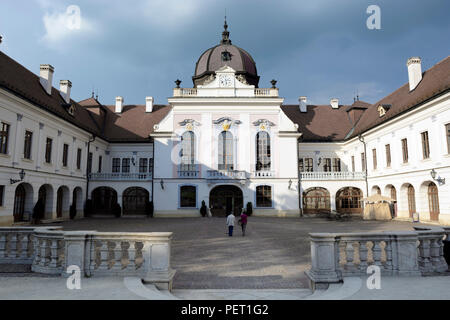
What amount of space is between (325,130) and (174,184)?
59.4 ft

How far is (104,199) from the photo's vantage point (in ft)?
99.0

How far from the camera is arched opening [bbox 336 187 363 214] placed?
1143 inches

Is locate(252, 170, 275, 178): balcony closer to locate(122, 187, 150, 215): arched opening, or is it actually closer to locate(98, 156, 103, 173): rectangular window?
locate(122, 187, 150, 215): arched opening

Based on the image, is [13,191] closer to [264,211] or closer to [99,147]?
[99,147]

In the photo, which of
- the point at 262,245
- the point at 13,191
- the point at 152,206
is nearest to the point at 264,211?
the point at 152,206

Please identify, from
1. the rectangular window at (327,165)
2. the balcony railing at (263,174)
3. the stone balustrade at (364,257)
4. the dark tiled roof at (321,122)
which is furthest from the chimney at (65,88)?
the stone balustrade at (364,257)

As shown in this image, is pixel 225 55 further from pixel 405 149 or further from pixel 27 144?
pixel 27 144

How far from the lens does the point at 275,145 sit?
1130 inches

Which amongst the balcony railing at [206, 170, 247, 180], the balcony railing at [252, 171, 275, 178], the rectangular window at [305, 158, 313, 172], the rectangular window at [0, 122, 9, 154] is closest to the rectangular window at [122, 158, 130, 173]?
the balcony railing at [206, 170, 247, 180]

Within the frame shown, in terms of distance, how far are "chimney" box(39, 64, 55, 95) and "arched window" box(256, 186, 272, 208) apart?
20.1m

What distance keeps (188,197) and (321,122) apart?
59.6ft

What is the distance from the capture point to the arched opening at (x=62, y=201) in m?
24.5

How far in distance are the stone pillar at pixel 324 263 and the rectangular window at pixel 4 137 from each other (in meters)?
19.1

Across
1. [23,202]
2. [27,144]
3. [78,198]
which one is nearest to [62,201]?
[78,198]
